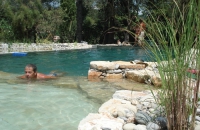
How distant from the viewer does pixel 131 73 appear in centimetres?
634

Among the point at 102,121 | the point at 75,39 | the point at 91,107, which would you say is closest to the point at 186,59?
the point at 102,121

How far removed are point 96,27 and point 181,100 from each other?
23.7m

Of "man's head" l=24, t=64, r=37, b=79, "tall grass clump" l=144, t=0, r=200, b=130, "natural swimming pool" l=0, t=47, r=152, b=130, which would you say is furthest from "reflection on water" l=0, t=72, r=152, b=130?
"tall grass clump" l=144, t=0, r=200, b=130

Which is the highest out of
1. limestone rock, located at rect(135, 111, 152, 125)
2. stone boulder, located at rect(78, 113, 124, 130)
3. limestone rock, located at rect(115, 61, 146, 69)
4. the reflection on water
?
limestone rock, located at rect(115, 61, 146, 69)

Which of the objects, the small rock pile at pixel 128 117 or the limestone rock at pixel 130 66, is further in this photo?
the limestone rock at pixel 130 66

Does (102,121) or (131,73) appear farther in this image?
(131,73)

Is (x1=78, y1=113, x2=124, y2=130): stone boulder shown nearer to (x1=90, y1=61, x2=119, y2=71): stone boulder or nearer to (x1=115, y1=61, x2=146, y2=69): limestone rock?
(x1=90, y1=61, x2=119, y2=71): stone boulder

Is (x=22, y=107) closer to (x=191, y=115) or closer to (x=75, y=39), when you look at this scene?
(x=191, y=115)

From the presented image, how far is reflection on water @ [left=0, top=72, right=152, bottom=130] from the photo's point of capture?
10.7ft

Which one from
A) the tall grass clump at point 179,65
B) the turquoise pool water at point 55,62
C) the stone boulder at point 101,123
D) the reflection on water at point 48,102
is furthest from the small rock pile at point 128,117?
the turquoise pool water at point 55,62

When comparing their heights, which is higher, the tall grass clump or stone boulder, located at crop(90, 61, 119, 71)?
the tall grass clump

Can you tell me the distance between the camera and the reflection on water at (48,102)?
3257 millimetres

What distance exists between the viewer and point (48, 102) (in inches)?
164

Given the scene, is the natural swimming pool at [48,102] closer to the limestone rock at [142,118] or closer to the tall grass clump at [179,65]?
the limestone rock at [142,118]
